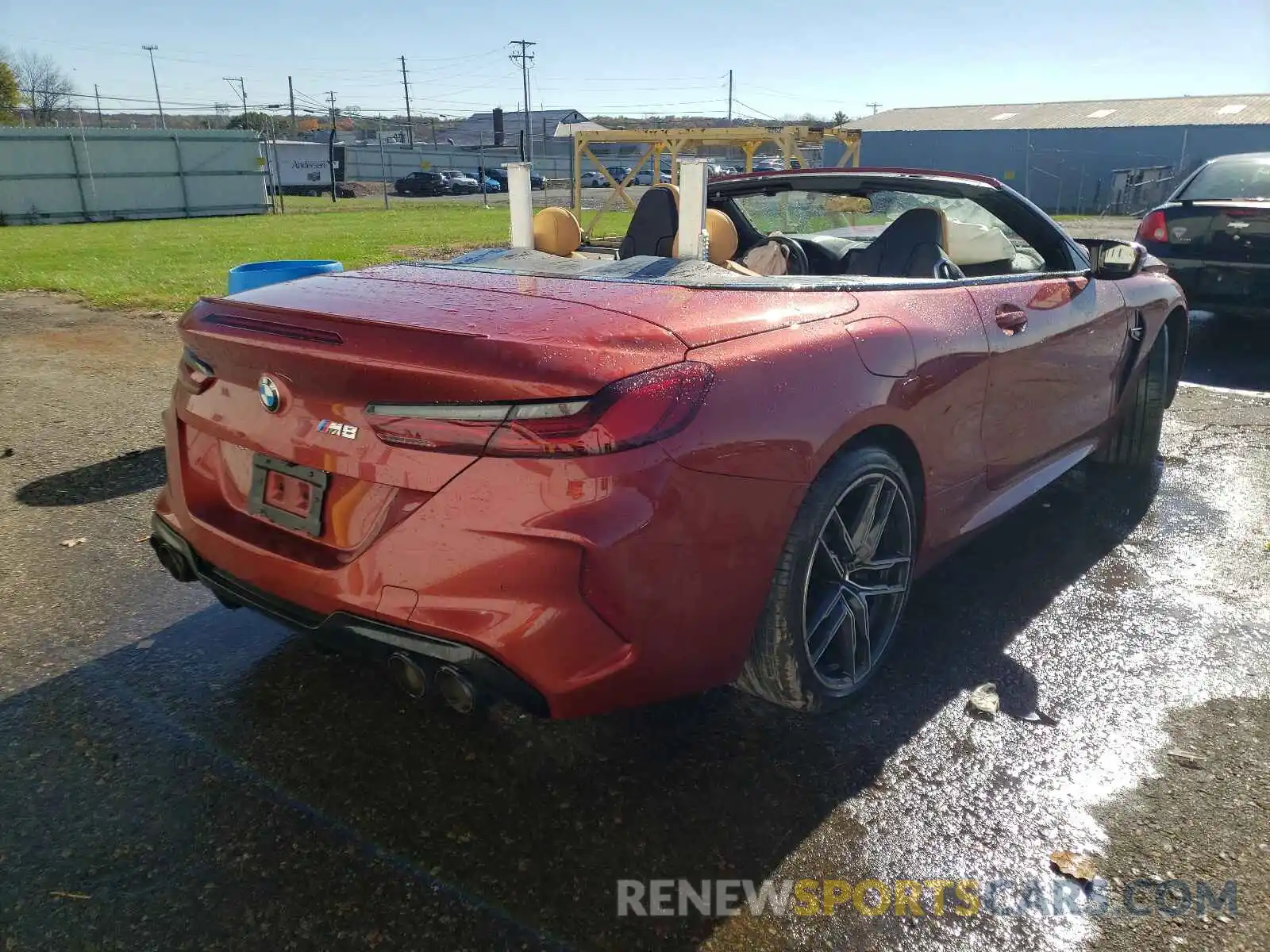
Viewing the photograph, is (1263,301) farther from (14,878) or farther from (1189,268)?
(14,878)

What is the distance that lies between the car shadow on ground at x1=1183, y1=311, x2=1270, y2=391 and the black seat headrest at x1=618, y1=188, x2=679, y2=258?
14.9 ft

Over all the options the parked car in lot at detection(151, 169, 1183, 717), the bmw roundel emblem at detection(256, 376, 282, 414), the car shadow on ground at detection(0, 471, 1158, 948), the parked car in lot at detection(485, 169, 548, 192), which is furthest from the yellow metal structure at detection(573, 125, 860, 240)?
the parked car in lot at detection(485, 169, 548, 192)

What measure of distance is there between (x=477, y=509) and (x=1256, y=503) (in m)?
4.01

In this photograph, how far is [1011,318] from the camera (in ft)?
10.2

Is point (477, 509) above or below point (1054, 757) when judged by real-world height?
above

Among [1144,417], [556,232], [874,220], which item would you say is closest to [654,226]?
[556,232]

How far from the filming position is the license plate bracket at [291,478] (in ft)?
6.98

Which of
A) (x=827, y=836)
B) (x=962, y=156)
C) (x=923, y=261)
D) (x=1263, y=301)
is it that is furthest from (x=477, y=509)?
(x=962, y=156)

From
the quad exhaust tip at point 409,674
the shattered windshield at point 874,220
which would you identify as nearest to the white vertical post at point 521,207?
the shattered windshield at point 874,220

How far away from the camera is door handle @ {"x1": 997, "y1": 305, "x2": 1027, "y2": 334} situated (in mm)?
3049

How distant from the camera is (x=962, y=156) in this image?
39.3 meters

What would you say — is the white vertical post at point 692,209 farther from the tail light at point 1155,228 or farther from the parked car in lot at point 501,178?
the parked car in lot at point 501,178

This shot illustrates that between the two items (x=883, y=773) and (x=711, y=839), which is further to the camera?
(x=883, y=773)

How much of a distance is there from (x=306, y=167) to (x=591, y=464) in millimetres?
50087
